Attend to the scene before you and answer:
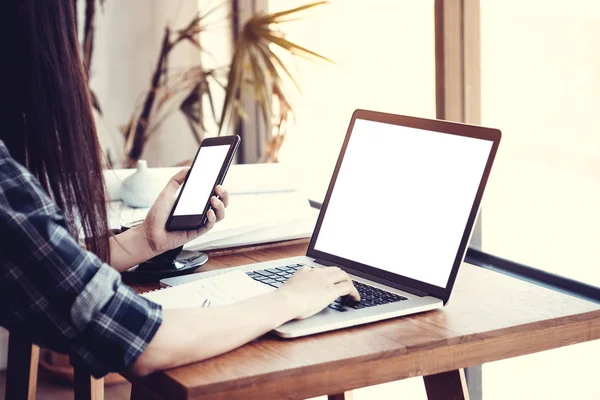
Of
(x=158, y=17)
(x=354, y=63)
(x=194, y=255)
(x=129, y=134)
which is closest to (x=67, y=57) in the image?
(x=194, y=255)

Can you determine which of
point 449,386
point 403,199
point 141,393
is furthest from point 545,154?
point 141,393

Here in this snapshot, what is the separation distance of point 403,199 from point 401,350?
332mm

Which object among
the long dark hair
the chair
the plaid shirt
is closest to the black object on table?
the long dark hair

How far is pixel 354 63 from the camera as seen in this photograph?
2674 mm

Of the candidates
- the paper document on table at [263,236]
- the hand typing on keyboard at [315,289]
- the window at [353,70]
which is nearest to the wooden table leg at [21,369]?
the paper document on table at [263,236]

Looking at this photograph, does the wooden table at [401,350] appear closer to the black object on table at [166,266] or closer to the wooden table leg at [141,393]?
the wooden table leg at [141,393]

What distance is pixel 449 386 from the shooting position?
1.13 meters

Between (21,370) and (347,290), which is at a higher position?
(347,290)

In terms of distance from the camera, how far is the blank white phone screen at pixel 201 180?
1.36 meters

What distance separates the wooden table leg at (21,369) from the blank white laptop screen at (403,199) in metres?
0.97

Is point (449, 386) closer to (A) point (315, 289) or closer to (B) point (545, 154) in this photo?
(A) point (315, 289)

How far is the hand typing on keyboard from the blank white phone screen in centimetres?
34

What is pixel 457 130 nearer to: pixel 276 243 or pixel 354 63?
pixel 276 243

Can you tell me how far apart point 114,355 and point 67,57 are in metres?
0.38
